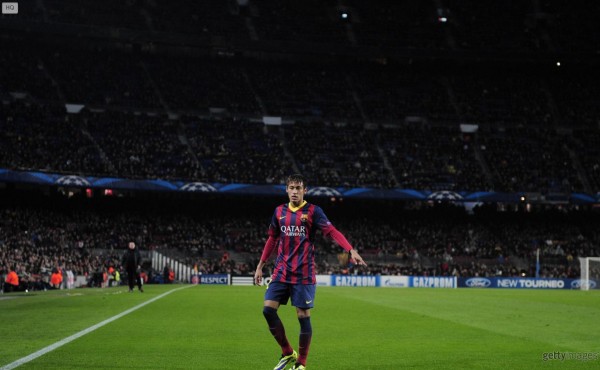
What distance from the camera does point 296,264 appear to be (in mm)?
9352

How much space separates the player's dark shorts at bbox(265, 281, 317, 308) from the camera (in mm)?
9289

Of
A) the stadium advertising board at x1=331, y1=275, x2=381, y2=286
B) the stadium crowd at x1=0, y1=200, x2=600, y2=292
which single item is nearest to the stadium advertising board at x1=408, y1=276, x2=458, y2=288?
the stadium crowd at x1=0, y1=200, x2=600, y2=292

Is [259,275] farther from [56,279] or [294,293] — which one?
[56,279]

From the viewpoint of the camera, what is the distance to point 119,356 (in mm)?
10336

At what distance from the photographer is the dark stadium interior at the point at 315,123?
57.7 metres

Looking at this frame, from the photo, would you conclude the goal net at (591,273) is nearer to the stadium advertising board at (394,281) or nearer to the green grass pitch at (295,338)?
the stadium advertising board at (394,281)

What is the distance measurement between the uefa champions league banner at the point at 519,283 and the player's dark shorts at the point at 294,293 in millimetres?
47307

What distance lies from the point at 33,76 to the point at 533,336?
55736 millimetres

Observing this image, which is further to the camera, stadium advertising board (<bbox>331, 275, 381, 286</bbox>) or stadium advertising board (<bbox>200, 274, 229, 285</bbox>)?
stadium advertising board (<bbox>331, 275, 381, 286</bbox>)

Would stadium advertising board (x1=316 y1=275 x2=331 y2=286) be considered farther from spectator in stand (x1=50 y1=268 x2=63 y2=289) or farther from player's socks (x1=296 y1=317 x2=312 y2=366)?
player's socks (x1=296 y1=317 x2=312 y2=366)

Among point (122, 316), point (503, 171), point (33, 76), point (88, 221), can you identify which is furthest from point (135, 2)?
point (122, 316)

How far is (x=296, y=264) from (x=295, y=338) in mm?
4246

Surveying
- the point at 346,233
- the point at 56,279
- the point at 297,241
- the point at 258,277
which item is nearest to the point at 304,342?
the point at 258,277

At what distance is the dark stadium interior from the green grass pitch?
33.4 m
